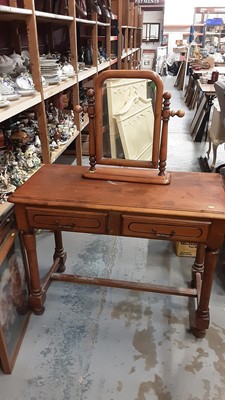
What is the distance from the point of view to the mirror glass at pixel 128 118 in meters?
1.57

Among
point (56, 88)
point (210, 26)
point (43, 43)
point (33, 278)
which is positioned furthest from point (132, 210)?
point (210, 26)

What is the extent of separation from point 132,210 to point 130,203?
43mm

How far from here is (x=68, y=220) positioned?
1450 mm

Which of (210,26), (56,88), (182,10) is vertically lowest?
(56,88)

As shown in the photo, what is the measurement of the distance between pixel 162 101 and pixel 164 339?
117cm

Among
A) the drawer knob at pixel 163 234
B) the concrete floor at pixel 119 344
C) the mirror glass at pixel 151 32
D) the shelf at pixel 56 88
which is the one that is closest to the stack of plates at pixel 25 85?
the shelf at pixel 56 88

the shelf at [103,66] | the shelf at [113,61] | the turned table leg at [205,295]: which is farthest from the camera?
the shelf at [113,61]

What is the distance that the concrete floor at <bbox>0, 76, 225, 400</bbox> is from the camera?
1415 millimetres

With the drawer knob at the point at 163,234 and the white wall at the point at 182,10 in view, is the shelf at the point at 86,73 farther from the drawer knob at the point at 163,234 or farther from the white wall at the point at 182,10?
the white wall at the point at 182,10

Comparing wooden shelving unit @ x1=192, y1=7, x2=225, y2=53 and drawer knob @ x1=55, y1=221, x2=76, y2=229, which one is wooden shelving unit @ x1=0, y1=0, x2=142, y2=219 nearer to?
drawer knob @ x1=55, y1=221, x2=76, y2=229

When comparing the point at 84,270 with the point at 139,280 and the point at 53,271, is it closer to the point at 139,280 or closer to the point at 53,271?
the point at 53,271

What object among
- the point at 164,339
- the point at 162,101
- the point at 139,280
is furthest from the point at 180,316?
the point at 162,101

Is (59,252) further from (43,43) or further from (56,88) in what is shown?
(43,43)

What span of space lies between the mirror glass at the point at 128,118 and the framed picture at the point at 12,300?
653mm
